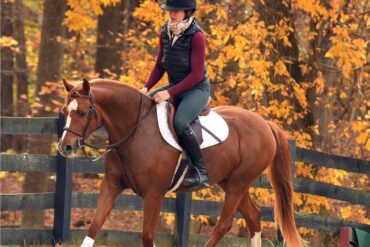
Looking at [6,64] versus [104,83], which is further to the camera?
[6,64]

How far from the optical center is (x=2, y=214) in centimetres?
2264

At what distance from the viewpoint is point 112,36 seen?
2039cm

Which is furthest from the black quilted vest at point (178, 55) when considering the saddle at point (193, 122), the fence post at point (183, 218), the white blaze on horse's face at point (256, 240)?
the fence post at point (183, 218)

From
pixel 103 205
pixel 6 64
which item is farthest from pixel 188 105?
pixel 6 64

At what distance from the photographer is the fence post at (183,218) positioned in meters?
10.2

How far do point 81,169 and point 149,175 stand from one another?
219 centimetres

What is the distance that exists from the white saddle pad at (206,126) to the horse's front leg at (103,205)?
24.2 inches

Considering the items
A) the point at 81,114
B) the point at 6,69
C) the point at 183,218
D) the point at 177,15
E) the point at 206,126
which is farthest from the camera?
the point at 6,69

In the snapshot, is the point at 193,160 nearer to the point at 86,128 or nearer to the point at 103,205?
the point at 103,205

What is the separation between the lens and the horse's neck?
310 inches

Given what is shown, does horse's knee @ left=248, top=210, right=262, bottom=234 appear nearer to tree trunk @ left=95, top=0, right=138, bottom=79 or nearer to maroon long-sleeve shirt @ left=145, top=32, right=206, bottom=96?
maroon long-sleeve shirt @ left=145, top=32, right=206, bottom=96

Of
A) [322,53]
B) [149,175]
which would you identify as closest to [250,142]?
[149,175]

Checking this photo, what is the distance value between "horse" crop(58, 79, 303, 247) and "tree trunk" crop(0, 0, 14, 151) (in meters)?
12.8

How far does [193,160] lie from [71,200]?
216 cm
